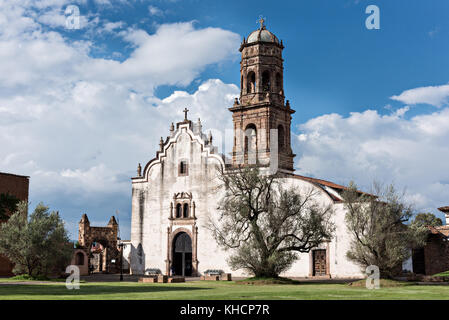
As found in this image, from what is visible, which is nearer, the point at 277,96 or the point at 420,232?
the point at 420,232

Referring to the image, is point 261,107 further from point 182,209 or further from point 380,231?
point 380,231

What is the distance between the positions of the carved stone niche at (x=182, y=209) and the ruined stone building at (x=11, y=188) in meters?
12.7

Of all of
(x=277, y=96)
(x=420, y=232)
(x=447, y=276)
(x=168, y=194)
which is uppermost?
(x=277, y=96)

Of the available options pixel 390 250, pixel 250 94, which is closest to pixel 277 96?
pixel 250 94

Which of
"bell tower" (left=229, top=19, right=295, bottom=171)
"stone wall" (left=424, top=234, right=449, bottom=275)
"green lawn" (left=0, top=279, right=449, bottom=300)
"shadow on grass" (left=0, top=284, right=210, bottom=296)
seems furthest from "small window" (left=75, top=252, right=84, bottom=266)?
"stone wall" (left=424, top=234, right=449, bottom=275)

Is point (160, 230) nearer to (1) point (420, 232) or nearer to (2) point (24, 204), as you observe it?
(2) point (24, 204)

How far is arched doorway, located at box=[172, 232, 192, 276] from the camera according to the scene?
160ft

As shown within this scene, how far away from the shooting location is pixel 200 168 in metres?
49.0

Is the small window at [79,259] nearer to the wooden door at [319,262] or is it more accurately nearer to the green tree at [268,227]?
the green tree at [268,227]

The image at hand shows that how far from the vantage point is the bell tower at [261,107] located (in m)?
49.9
